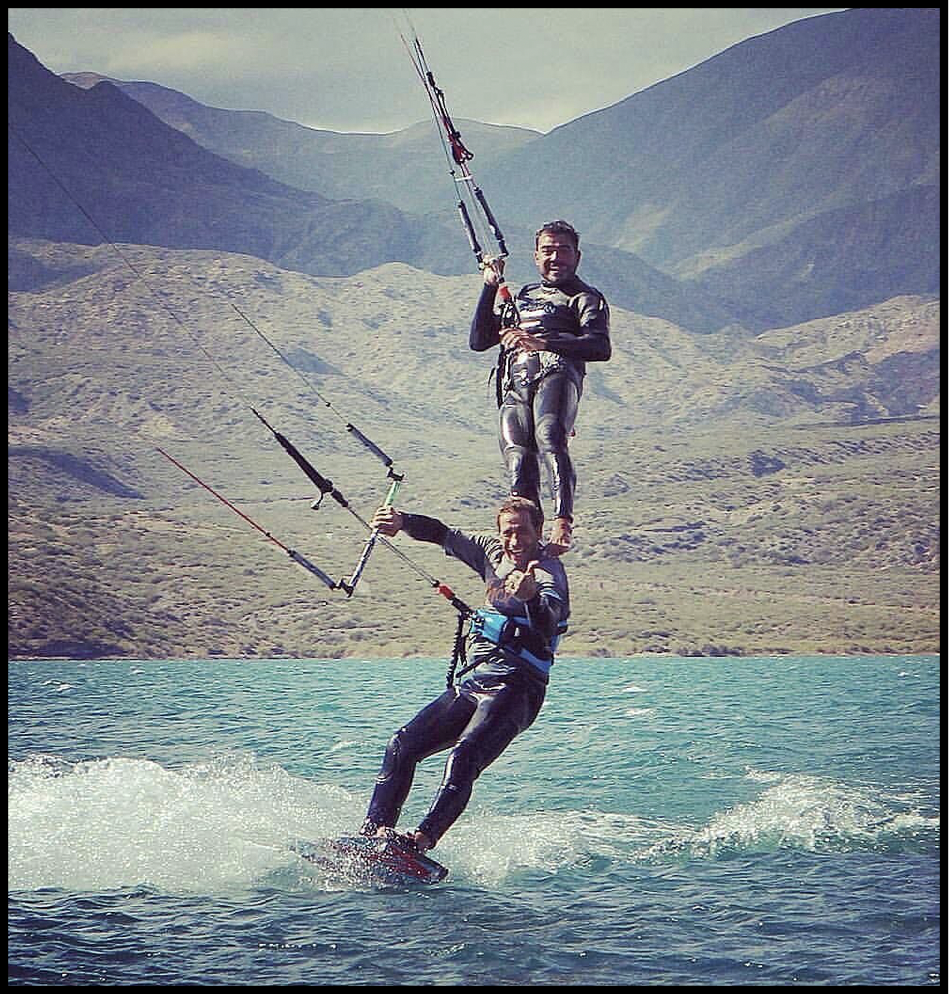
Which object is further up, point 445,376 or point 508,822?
point 445,376

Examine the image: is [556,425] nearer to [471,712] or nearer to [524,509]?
[524,509]

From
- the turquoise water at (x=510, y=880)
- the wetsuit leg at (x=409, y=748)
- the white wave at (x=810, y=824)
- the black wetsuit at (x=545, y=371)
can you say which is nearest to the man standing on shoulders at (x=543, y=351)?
the black wetsuit at (x=545, y=371)

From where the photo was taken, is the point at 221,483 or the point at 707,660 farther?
the point at 221,483

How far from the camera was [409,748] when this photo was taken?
13.1 metres

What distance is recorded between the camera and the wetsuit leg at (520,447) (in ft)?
42.2

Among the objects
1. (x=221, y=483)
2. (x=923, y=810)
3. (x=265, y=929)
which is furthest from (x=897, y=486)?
(x=265, y=929)

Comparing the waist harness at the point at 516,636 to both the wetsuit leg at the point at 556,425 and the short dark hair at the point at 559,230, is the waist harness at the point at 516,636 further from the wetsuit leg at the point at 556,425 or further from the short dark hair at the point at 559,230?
the short dark hair at the point at 559,230

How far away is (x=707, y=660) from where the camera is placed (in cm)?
9538

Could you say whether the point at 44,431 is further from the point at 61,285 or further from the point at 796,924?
the point at 796,924

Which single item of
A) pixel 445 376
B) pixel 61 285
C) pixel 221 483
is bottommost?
pixel 221 483

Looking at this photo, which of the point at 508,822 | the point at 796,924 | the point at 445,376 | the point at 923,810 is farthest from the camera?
the point at 445,376

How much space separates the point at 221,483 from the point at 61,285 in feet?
248

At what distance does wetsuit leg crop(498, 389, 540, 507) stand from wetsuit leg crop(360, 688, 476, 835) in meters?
1.82

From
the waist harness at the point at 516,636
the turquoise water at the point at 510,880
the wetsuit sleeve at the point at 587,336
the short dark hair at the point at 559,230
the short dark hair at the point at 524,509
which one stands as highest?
the short dark hair at the point at 559,230
